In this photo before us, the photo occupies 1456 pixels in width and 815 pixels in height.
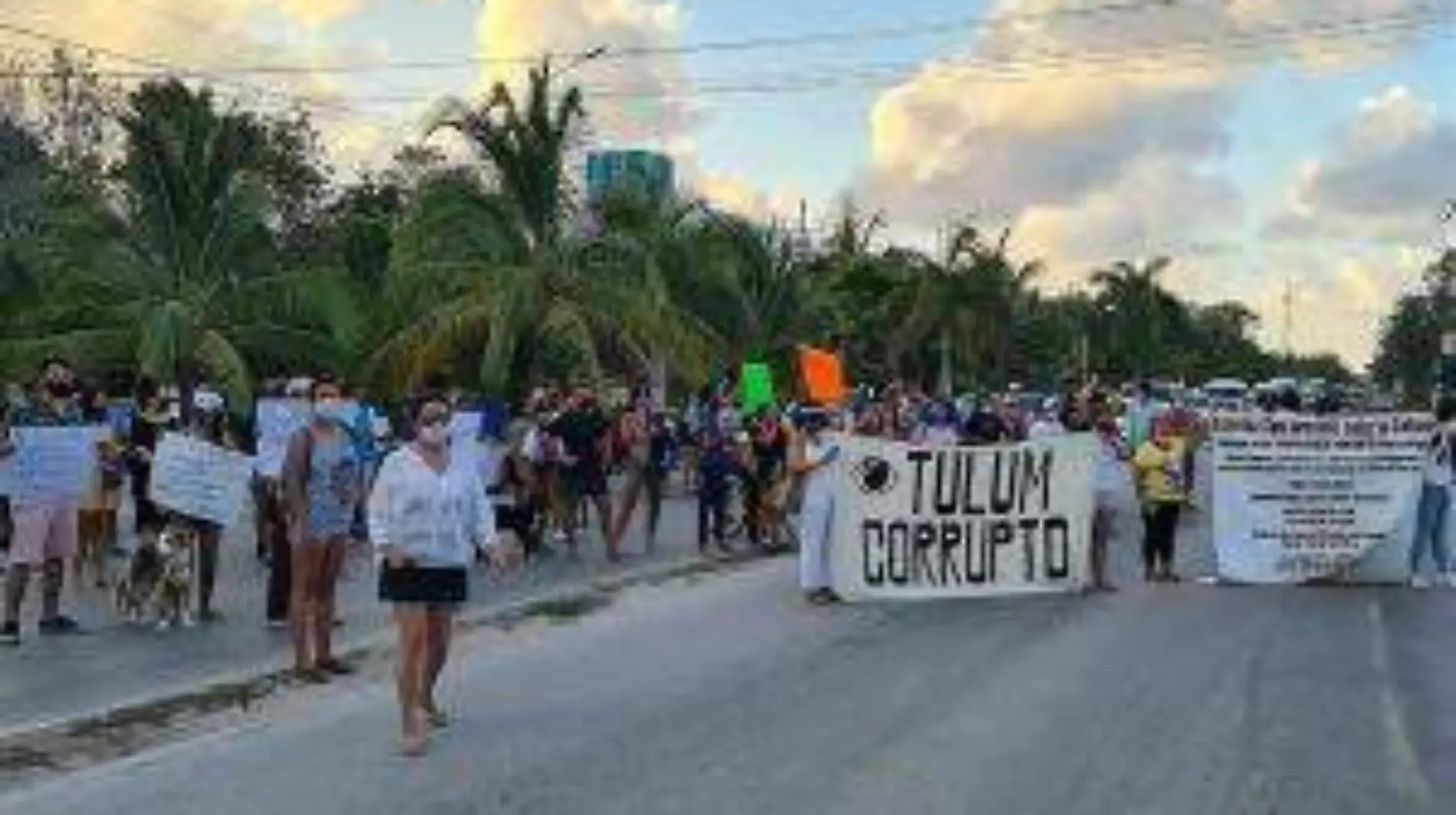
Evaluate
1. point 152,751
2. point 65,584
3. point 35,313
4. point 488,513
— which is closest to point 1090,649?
point 488,513

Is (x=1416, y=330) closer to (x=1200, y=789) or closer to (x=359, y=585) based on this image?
(x=359, y=585)

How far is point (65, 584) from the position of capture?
20.3 metres

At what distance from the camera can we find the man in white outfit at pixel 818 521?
21219 millimetres

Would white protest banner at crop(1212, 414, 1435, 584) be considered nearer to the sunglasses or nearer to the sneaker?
the sneaker

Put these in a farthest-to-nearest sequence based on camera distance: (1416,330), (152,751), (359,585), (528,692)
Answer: (1416,330) → (359,585) → (528,692) → (152,751)

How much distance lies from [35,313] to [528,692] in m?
24.9

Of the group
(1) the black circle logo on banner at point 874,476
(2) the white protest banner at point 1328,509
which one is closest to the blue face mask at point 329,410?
(1) the black circle logo on banner at point 874,476

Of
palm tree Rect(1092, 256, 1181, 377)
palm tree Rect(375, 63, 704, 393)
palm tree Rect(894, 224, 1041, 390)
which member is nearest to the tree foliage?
palm tree Rect(375, 63, 704, 393)

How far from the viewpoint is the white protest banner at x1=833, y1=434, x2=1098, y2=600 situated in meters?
21.4

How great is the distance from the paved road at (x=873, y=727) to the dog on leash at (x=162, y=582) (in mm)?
2118

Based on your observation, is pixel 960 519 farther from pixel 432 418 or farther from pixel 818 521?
pixel 432 418

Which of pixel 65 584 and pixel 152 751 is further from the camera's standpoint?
pixel 65 584

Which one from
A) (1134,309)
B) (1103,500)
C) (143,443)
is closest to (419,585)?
(1103,500)

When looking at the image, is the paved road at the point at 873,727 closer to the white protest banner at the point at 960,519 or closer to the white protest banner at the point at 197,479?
the white protest banner at the point at 960,519
